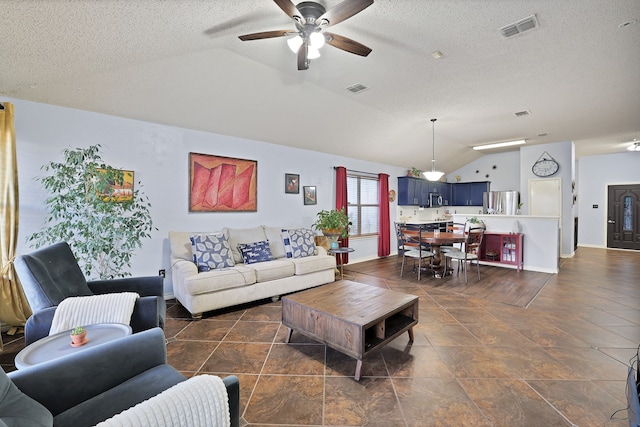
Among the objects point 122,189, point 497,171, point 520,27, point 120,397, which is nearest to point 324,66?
point 520,27

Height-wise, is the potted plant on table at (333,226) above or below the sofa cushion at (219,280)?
above

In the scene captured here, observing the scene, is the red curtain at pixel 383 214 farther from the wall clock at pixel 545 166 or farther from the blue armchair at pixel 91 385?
the blue armchair at pixel 91 385

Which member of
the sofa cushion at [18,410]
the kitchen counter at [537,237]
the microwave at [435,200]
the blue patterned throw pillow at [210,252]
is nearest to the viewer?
the sofa cushion at [18,410]

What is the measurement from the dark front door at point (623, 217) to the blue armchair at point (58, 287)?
435 inches

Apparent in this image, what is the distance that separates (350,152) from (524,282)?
393 cm

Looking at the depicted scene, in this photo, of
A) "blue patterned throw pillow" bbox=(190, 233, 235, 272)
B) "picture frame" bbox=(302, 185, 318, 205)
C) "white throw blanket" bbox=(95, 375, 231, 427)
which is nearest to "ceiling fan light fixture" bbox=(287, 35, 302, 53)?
"white throw blanket" bbox=(95, 375, 231, 427)

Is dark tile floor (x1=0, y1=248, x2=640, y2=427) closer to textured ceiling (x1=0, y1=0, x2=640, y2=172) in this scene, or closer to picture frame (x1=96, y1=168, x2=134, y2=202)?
picture frame (x1=96, y1=168, x2=134, y2=202)

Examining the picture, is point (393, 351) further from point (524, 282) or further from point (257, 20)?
point (524, 282)

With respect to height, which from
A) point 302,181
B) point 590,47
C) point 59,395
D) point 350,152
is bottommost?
point 59,395

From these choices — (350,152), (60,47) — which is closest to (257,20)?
(60,47)

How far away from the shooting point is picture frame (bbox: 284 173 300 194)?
5132 millimetres

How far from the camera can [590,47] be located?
8.99 ft

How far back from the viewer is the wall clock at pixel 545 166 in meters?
6.77

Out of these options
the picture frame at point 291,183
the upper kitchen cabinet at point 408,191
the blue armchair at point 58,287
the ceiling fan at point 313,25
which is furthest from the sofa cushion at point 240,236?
the upper kitchen cabinet at point 408,191
